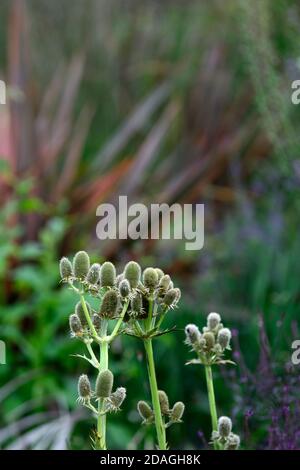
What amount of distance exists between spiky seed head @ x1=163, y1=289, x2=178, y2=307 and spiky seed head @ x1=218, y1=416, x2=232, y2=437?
0.13m


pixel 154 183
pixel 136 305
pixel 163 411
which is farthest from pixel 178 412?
pixel 154 183

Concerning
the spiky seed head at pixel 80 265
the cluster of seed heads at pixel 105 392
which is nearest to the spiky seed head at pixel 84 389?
the cluster of seed heads at pixel 105 392

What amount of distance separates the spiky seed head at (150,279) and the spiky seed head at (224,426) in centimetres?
16

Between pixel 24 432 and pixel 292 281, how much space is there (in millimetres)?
895

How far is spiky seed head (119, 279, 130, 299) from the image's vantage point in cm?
74

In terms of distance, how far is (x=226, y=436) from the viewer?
80 centimetres

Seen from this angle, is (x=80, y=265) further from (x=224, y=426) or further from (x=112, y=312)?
(x=224, y=426)

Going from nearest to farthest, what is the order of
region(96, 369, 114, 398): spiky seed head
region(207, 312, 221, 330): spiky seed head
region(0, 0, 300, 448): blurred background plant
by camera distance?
1. region(96, 369, 114, 398): spiky seed head
2. region(207, 312, 221, 330): spiky seed head
3. region(0, 0, 300, 448): blurred background plant

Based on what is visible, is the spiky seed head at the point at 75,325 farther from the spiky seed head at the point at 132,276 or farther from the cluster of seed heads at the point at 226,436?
the cluster of seed heads at the point at 226,436

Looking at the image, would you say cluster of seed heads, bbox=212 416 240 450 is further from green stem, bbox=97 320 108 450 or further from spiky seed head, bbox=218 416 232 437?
green stem, bbox=97 320 108 450

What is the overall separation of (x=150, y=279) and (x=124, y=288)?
0.04 m

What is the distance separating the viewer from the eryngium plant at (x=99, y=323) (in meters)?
0.74

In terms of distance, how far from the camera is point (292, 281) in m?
2.30

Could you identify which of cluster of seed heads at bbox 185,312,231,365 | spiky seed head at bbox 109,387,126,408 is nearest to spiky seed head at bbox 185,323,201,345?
cluster of seed heads at bbox 185,312,231,365
